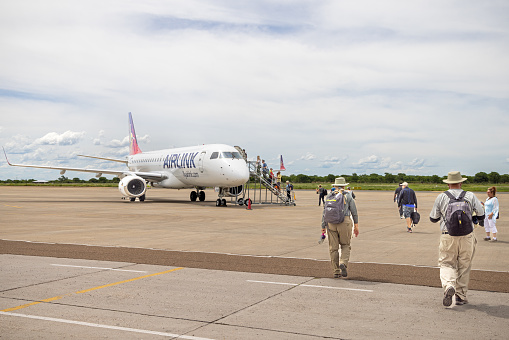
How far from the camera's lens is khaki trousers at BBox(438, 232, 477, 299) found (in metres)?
7.34

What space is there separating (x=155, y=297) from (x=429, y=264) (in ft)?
20.2

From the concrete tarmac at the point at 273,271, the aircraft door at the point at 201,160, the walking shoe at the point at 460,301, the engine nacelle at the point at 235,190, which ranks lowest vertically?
the concrete tarmac at the point at 273,271

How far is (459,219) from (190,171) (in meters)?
28.9

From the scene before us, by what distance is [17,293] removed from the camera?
7832 mm

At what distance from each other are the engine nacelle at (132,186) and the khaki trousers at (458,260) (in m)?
31.6

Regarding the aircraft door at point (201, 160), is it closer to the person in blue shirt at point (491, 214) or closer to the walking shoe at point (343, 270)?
the person in blue shirt at point (491, 214)

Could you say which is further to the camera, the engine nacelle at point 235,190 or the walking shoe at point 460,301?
the engine nacelle at point 235,190

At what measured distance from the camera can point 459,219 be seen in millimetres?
7363

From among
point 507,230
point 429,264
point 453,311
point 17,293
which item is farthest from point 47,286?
point 507,230

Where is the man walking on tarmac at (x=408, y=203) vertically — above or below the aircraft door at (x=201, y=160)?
below

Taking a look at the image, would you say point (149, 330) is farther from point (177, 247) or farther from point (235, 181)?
point (235, 181)

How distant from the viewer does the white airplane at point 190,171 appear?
31.5 metres

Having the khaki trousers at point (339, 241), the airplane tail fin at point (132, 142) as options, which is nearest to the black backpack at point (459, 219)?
the khaki trousers at point (339, 241)

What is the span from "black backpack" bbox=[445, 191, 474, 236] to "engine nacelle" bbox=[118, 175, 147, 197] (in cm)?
3165
